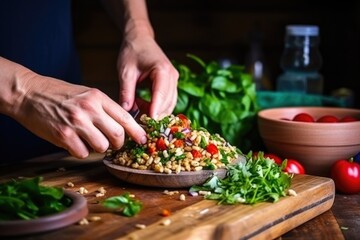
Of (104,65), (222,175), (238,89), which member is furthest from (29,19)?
(104,65)

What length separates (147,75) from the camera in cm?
209

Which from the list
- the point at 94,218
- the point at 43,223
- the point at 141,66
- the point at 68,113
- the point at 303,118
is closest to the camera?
the point at 43,223

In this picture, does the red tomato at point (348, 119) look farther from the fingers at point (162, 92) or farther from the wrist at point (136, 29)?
the wrist at point (136, 29)

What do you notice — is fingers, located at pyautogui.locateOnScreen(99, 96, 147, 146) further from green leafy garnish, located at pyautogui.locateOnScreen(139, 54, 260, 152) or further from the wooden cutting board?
green leafy garnish, located at pyautogui.locateOnScreen(139, 54, 260, 152)

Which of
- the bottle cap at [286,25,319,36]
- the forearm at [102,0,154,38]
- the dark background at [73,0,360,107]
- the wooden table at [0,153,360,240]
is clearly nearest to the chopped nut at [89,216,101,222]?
the wooden table at [0,153,360,240]

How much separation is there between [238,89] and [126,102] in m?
0.57

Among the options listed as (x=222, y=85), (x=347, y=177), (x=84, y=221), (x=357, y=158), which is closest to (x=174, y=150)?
(x=84, y=221)

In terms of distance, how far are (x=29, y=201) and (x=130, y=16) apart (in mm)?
1050

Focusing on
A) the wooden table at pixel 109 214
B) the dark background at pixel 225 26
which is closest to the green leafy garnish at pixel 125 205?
the wooden table at pixel 109 214

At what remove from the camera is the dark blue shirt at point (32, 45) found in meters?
2.22

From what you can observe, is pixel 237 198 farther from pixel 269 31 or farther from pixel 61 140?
pixel 269 31

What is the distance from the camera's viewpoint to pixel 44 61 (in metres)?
2.35

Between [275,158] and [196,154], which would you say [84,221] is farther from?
[275,158]

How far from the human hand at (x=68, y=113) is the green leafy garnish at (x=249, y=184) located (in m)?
0.25
